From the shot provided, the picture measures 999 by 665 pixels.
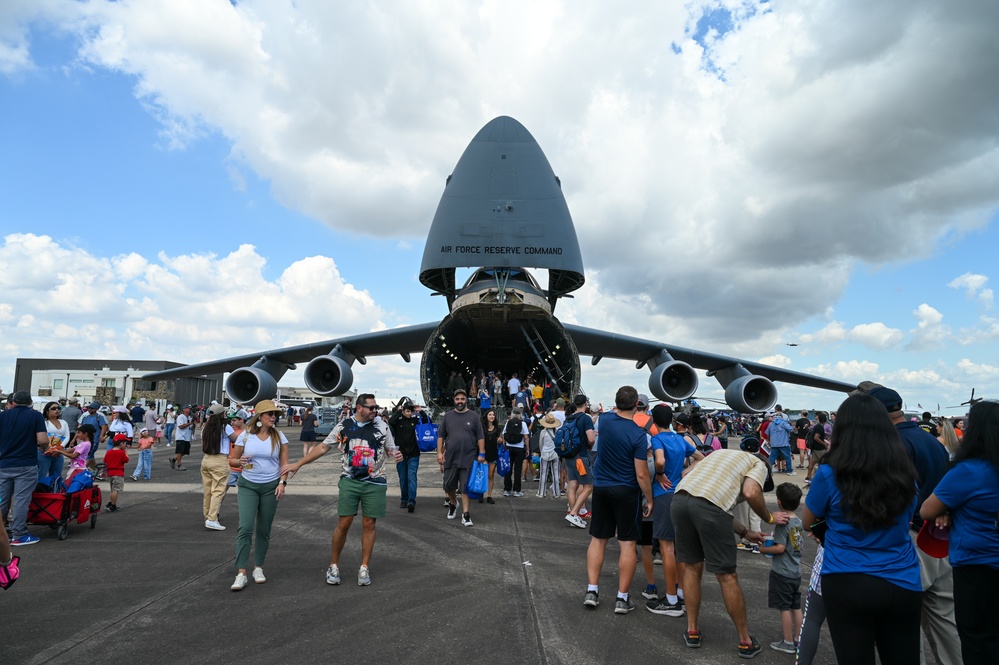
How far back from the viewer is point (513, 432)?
8.88 meters

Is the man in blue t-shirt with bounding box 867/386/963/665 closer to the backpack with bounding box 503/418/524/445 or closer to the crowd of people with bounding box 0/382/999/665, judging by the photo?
the crowd of people with bounding box 0/382/999/665

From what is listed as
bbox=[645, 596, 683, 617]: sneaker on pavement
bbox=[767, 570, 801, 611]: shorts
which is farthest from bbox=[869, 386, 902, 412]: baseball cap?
bbox=[645, 596, 683, 617]: sneaker on pavement

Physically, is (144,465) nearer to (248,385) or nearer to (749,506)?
(248,385)

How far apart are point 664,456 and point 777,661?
1425mm

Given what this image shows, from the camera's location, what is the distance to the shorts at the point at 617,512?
4098mm

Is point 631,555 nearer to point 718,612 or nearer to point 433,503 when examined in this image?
point 718,612

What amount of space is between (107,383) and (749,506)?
179 feet

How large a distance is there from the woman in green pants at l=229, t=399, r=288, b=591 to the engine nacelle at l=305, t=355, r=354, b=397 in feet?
39.8

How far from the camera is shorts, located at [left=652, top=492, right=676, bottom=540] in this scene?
4.26 m

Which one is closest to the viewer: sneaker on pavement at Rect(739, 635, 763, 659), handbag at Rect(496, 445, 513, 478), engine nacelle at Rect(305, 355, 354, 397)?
sneaker on pavement at Rect(739, 635, 763, 659)

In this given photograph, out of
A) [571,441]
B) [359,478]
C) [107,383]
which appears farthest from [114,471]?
[107,383]

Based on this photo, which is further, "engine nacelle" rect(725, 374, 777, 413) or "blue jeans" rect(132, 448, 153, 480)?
"engine nacelle" rect(725, 374, 777, 413)

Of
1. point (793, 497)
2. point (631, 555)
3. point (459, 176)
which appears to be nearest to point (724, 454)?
point (793, 497)

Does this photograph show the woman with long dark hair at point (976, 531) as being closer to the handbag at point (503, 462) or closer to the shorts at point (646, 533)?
the shorts at point (646, 533)
